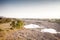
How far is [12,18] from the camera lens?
175 centimetres

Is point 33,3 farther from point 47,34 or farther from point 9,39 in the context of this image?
point 9,39

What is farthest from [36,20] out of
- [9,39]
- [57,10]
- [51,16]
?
[9,39]

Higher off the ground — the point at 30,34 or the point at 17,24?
the point at 17,24

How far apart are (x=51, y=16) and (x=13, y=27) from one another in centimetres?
57

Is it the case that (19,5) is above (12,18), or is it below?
above

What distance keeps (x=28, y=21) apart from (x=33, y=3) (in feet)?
0.90

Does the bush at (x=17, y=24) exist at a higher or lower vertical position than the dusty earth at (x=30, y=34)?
higher

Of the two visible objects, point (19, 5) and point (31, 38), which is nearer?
point (31, 38)

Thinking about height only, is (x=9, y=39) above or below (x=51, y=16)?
below

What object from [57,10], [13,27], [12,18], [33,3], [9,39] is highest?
[33,3]

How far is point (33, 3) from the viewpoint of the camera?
68.8 inches

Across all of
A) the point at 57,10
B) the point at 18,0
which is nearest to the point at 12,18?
the point at 18,0

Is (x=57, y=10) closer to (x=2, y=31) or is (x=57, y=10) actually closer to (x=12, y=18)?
(x=12, y=18)

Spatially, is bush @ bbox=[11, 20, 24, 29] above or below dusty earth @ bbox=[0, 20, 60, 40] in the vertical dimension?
above
